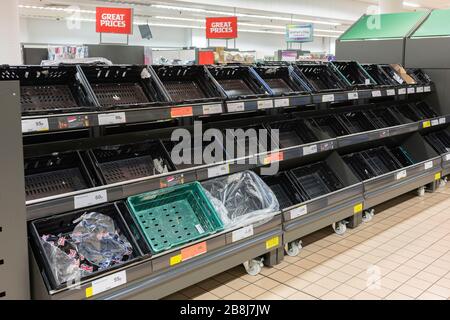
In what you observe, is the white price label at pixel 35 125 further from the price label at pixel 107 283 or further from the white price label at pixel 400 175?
the white price label at pixel 400 175

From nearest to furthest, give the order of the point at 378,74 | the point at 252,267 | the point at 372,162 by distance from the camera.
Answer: the point at 252,267, the point at 372,162, the point at 378,74

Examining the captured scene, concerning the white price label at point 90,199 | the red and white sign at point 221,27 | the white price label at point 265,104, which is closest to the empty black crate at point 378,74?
the white price label at point 265,104

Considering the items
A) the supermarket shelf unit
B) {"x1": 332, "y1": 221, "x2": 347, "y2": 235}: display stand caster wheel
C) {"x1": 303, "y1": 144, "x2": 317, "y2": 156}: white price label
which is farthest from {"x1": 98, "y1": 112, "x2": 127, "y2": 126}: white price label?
{"x1": 332, "y1": 221, "x2": 347, "y2": 235}: display stand caster wheel

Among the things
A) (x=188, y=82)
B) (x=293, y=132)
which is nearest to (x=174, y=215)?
(x=188, y=82)

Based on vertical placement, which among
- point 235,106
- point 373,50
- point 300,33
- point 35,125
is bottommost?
point 35,125

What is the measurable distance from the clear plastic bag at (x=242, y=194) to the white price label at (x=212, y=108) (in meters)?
0.52

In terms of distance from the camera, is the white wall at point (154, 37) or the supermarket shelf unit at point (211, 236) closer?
the supermarket shelf unit at point (211, 236)

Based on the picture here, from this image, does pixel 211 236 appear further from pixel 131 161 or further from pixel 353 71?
pixel 353 71

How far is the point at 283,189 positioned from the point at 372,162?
1467 millimetres

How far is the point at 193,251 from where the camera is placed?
2.46 m

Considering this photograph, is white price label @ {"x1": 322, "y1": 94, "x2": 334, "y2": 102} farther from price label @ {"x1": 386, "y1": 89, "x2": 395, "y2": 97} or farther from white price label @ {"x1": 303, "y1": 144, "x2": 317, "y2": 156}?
price label @ {"x1": 386, "y1": 89, "x2": 395, "y2": 97}

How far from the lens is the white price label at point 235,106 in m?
2.97

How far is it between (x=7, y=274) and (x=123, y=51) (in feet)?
21.2
